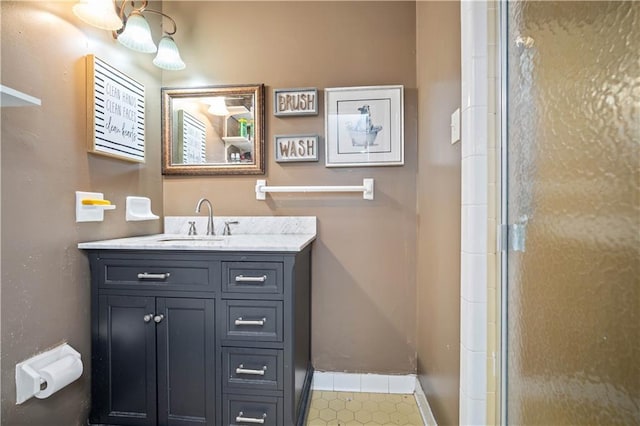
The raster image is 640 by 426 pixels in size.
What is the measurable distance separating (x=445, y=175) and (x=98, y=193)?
1.55 m

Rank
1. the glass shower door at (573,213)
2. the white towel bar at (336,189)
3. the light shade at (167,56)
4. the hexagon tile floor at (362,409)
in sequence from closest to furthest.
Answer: the glass shower door at (573,213)
the hexagon tile floor at (362,409)
the light shade at (167,56)
the white towel bar at (336,189)

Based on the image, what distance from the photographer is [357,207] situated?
1.73 meters

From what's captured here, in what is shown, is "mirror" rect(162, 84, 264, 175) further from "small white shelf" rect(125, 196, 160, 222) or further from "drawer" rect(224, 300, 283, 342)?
"drawer" rect(224, 300, 283, 342)

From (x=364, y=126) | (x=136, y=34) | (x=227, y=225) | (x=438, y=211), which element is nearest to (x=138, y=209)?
(x=227, y=225)

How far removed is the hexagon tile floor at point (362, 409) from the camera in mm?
1443

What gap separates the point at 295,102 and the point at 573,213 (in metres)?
1.45

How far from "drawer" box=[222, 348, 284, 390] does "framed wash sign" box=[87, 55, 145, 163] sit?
1108 millimetres

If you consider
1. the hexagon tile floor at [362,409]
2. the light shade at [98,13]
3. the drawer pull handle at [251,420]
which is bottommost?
the hexagon tile floor at [362,409]

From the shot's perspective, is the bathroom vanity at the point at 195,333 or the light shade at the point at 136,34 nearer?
the bathroom vanity at the point at 195,333

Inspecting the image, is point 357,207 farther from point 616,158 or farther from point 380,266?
point 616,158

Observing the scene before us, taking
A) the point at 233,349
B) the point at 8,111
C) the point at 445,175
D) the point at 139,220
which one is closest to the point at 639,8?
the point at 445,175

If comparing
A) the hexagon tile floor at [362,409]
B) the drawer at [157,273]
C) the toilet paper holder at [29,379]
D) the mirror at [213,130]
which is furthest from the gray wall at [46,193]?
the hexagon tile floor at [362,409]

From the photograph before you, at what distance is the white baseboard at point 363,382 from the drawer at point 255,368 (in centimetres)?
63

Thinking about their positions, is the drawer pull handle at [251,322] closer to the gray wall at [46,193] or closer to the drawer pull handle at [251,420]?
the drawer pull handle at [251,420]
